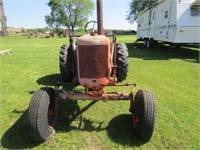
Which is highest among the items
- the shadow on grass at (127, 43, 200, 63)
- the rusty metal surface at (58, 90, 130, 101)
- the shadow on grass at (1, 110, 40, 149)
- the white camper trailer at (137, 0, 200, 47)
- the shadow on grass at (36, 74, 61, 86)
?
the white camper trailer at (137, 0, 200, 47)

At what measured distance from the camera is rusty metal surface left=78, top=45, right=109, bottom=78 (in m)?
3.76

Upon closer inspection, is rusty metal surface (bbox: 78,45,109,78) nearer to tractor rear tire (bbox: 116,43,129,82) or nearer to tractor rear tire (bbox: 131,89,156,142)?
tractor rear tire (bbox: 131,89,156,142)

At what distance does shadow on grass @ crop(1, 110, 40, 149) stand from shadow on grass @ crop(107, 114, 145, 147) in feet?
3.96

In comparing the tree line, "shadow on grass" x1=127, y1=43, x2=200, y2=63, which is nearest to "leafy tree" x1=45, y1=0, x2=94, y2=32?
the tree line

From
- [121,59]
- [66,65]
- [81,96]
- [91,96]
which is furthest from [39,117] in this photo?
[121,59]

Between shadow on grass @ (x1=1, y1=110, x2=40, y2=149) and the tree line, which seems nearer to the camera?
shadow on grass @ (x1=1, y1=110, x2=40, y2=149)

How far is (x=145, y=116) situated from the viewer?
3412 millimetres

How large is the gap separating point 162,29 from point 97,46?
10.1 meters

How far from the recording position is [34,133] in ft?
10.6

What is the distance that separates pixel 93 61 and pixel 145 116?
1.21 m

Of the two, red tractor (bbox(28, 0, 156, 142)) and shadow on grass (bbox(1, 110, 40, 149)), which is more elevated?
red tractor (bbox(28, 0, 156, 142))

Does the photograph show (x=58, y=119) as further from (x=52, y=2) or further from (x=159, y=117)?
(x=52, y=2)

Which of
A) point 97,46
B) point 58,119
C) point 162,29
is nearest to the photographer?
point 97,46

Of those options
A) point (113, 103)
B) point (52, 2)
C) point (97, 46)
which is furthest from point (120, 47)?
point (52, 2)
